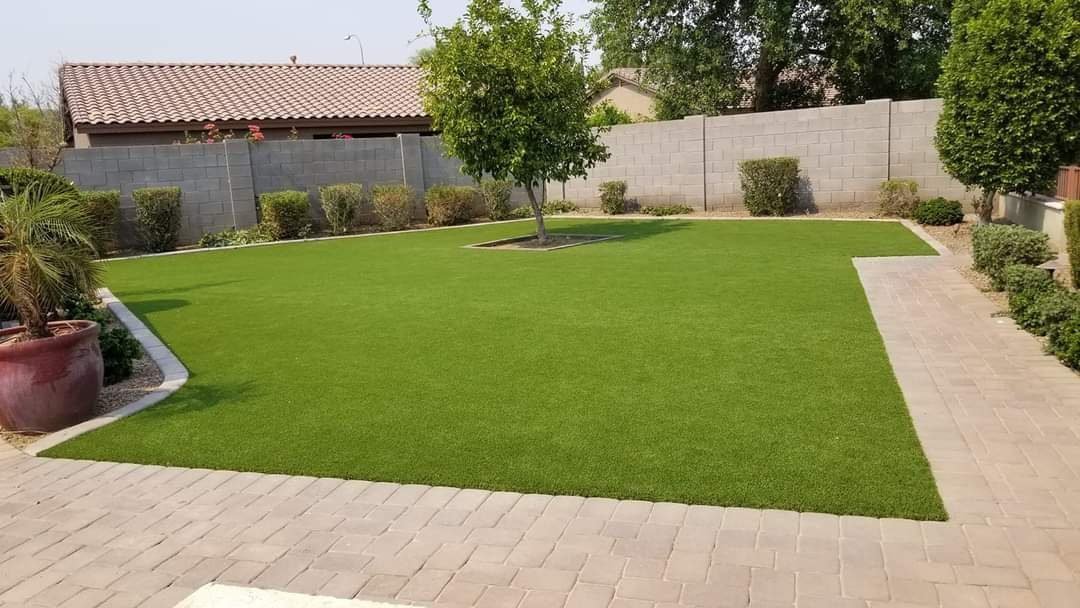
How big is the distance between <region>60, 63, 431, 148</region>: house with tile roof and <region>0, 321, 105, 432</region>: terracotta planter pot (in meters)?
16.8

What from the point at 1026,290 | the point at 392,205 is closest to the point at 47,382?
the point at 1026,290

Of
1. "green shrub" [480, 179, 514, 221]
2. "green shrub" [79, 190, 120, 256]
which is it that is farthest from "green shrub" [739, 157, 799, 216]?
"green shrub" [79, 190, 120, 256]

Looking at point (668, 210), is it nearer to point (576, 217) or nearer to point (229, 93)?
point (576, 217)

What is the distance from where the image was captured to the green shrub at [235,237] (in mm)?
18203

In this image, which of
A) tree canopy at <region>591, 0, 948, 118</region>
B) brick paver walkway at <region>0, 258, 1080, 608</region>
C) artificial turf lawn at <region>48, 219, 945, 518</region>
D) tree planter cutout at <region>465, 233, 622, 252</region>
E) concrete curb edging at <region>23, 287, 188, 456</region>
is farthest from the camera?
tree canopy at <region>591, 0, 948, 118</region>

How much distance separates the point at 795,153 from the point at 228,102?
639 inches

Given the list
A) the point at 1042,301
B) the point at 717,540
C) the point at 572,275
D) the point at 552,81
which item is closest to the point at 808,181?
the point at 552,81

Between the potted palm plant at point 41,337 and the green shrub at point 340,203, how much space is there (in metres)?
13.1

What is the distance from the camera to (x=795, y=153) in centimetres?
1875

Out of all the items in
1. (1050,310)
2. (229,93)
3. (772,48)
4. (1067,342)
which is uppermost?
(772,48)

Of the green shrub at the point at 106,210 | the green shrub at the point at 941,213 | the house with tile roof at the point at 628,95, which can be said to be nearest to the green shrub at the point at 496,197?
the green shrub at the point at 106,210

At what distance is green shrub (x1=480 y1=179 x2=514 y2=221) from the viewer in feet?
69.7

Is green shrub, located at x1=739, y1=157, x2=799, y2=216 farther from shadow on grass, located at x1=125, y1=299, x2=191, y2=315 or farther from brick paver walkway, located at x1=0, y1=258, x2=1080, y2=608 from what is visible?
brick paver walkway, located at x1=0, y1=258, x2=1080, y2=608

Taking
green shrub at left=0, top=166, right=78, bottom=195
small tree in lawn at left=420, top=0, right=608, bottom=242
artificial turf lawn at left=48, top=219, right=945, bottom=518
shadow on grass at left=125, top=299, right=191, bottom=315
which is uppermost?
small tree in lawn at left=420, top=0, right=608, bottom=242
